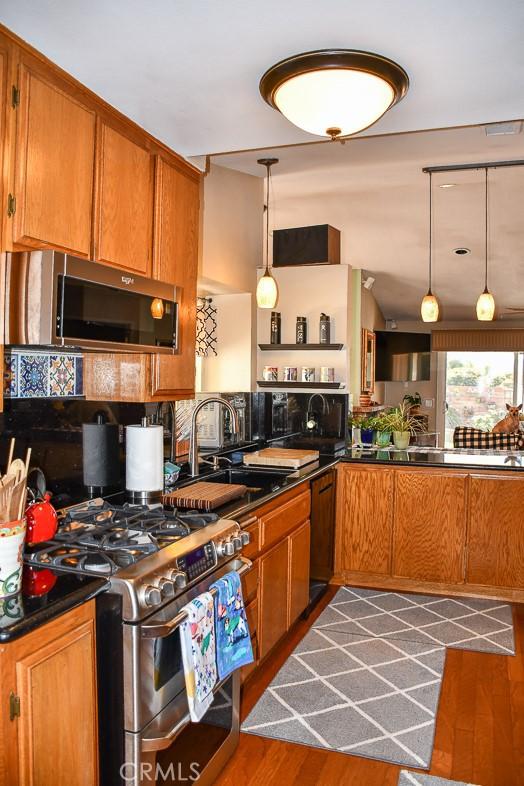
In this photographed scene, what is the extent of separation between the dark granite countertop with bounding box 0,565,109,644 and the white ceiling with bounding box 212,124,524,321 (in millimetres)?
2815

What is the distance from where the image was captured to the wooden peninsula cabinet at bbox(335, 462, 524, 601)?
403cm

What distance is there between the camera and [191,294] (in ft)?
9.57

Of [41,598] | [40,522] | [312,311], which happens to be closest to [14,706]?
[41,598]

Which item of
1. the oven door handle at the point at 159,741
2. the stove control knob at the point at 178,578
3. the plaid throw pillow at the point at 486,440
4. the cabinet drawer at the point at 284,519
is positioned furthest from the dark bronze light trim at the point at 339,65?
the plaid throw pillow at the point at 486,440

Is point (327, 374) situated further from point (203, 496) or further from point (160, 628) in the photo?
point (160, 628)

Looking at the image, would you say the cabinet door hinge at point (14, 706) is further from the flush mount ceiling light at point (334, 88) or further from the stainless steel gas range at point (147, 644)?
the flush mount ceiling light at point (334, 88)

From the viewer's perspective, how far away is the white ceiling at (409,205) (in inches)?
157

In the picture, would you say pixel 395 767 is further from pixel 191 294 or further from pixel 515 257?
pixel 515 257

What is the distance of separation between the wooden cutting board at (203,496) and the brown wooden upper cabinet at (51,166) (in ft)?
3.65

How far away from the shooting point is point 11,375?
88.8 inches

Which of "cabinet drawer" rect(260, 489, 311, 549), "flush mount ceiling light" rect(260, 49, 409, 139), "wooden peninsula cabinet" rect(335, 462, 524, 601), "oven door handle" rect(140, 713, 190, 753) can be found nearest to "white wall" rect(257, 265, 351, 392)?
"wooden peninsula cabinet" rect(335, 462, 524, 601)

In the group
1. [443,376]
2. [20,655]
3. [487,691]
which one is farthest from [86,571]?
[443,376]

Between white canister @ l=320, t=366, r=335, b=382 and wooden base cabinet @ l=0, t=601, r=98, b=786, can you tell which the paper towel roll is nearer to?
wooden base cabinet @ l=0, t=601, r=98, b=786

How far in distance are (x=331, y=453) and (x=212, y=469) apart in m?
1.30
